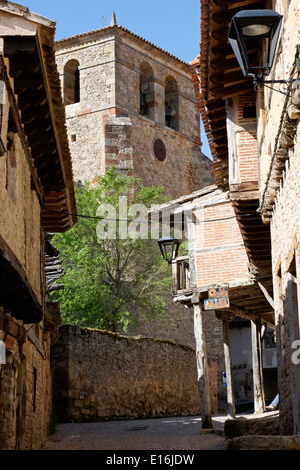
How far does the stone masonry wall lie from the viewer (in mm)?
19531

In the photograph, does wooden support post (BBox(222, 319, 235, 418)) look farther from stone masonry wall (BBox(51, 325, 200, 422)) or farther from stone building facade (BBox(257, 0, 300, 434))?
stone building facade (BBox(257, 0, 300, 434))

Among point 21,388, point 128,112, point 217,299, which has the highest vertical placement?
point 128,112

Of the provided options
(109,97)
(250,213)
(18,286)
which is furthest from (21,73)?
(109,97)

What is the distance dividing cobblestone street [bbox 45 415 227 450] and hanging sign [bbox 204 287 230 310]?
2.43 meters

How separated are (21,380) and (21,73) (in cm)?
400

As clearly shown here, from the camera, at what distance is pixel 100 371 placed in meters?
20.7

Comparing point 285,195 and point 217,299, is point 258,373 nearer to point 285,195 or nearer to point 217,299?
point 217,299

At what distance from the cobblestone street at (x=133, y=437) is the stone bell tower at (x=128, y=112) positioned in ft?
59.7

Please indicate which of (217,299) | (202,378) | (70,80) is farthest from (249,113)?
(70,80)

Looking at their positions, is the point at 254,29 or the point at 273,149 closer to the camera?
the point at 254,29

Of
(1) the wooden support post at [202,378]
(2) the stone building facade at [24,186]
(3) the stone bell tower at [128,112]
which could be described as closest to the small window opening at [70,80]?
(3) the stone bell tower at [128,112]

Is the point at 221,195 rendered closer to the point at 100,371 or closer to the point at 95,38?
the point at 100,371

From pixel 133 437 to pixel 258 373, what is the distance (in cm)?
528

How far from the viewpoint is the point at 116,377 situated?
2127cm
